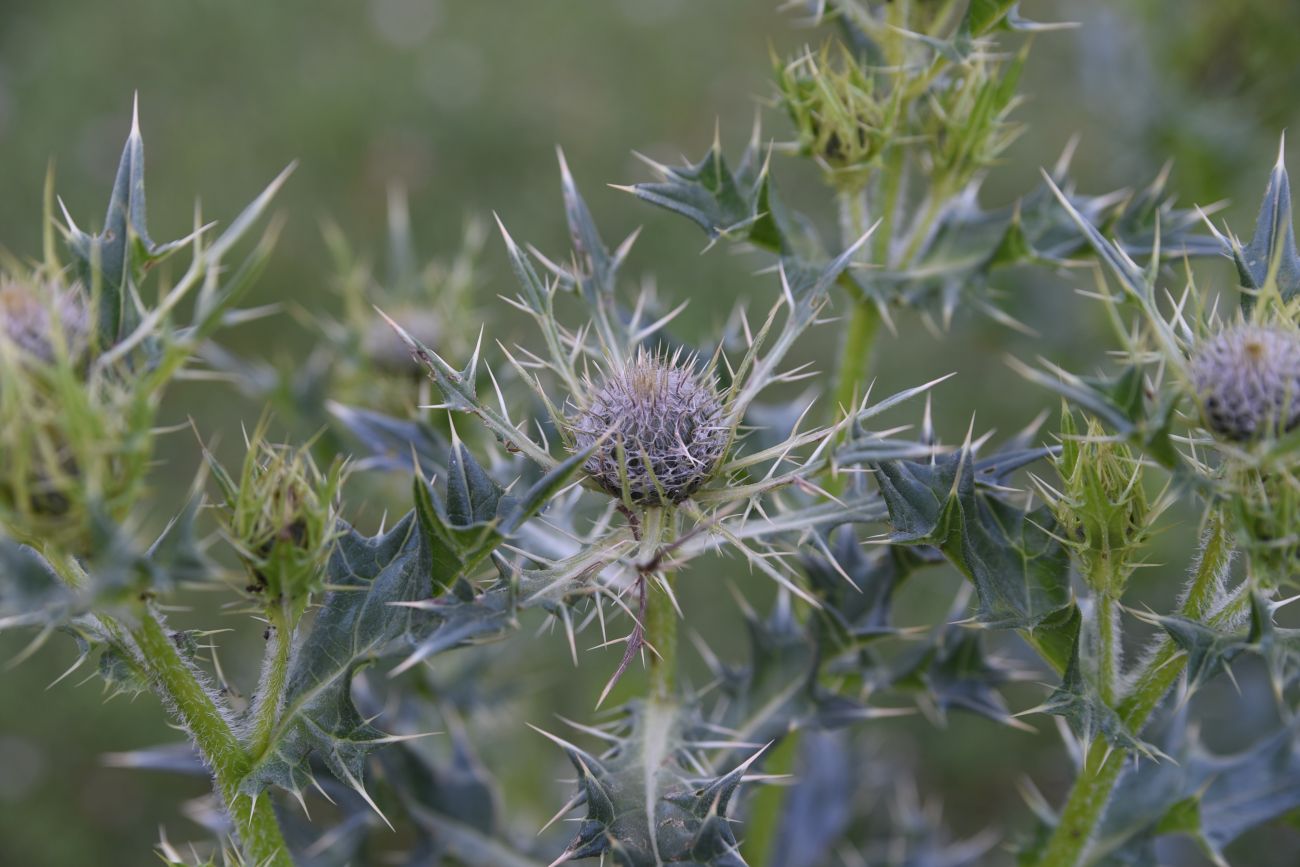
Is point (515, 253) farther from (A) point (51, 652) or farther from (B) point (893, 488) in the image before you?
(A) point (51, 652)

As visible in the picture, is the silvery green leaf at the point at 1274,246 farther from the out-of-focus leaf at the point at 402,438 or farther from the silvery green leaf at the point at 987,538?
the out-of-focus leaf at the point at 402,438

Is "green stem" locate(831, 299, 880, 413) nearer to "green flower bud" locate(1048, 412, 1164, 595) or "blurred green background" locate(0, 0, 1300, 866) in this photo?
"green flower bud" locate(1048, 412, 1164, 595)

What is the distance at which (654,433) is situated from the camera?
179 cm

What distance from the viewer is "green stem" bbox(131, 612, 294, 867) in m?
1.59

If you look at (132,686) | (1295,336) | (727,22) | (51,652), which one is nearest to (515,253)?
(132,686)

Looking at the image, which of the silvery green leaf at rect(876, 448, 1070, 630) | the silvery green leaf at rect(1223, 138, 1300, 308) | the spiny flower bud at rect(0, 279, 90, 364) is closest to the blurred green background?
the silvery green leaf at rect(876, 448, 1070, 630)

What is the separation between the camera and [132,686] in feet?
5.22

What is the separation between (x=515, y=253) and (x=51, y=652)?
3475 millimetres

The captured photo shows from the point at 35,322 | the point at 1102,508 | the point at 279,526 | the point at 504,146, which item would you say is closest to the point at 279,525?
the point at 279,526

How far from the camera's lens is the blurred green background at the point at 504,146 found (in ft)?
13.3

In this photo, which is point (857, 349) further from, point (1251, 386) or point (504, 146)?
point (504, 146)

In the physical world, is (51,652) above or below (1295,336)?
below

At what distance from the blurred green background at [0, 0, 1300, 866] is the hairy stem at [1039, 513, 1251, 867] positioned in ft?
5.64

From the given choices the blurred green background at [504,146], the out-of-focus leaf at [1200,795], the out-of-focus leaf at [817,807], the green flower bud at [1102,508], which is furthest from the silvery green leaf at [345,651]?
the blurred green background at [504,146]
